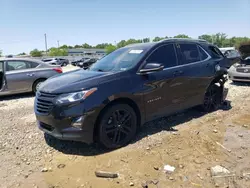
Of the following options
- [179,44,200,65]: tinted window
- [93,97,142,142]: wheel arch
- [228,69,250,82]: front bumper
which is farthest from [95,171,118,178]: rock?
[228,69,250,82]: front bumper

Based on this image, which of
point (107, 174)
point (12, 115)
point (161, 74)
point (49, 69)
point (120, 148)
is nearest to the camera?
point (107, 174)

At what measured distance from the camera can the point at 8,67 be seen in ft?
27.9

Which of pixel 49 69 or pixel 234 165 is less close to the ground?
pixel 49 69

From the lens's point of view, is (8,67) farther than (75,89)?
Yes

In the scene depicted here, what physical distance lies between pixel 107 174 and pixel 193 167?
3.97ft

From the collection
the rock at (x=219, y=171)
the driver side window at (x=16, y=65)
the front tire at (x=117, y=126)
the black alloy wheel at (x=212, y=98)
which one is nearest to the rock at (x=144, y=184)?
the rock at (x=219, y=171)

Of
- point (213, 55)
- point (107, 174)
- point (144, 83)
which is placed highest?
point (213, 55)

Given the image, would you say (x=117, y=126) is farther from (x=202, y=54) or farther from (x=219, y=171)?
(x=202, y=54)

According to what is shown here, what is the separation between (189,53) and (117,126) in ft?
8.30

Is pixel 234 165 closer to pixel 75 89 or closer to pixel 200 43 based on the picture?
pixel 75 89

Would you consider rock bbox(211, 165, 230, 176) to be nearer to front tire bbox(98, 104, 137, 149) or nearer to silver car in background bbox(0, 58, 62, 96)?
front tire bbox(98, 104, 137, 149)

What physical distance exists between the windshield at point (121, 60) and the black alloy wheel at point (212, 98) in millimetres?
2288

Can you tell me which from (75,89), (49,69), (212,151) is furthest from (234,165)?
(49,69)

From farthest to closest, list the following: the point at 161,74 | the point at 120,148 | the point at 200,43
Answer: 1. the point at 200,43
2. the point at 161,74
3. the point at 120,148
